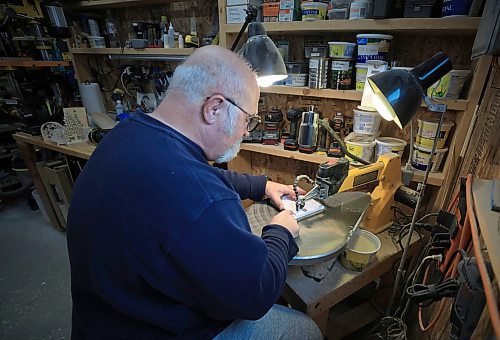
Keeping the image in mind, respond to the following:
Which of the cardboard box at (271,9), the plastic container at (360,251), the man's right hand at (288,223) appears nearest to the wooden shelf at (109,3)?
the cardboard box at (271,9)

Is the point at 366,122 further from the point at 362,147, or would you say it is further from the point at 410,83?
the point at 410,83

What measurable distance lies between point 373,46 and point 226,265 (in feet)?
3.72

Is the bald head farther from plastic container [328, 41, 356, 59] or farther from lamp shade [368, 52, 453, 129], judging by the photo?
plastic container [328, 41, 356, 59]

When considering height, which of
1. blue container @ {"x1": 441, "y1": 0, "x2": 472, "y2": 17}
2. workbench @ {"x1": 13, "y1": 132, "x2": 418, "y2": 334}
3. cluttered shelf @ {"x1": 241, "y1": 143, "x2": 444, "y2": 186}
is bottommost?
workbench @ {"x1": 13, "y1": 132, "x2": 418, "y2": 334}

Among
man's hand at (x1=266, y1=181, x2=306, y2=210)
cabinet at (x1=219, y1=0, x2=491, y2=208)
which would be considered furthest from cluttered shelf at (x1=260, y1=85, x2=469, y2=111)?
man's hand at (x1=266, y1=181, x2=306, y2=210)

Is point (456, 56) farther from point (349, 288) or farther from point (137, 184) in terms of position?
point (137, 184)

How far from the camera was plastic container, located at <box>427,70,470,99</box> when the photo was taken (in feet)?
3.45

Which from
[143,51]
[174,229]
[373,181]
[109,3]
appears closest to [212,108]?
[174,229]

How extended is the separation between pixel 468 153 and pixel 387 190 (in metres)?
0.32

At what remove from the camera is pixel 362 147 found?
4.14 ft

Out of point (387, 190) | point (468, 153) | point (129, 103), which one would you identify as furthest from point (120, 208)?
point (129, 103)

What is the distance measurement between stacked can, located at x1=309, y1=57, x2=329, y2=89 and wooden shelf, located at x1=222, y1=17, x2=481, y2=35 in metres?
0.14

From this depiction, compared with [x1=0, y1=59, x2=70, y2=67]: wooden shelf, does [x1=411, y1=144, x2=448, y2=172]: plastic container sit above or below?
below

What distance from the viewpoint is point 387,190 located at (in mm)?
1108
